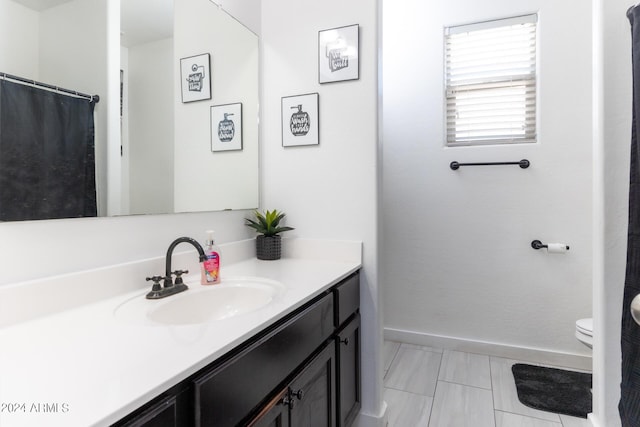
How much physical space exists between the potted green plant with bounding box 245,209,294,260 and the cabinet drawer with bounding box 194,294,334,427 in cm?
59

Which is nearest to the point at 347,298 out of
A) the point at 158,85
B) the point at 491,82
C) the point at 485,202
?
the point at 158,85

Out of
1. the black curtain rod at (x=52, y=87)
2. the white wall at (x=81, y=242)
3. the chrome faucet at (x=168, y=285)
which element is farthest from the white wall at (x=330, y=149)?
the black curtain rod at (x=52, y=87)

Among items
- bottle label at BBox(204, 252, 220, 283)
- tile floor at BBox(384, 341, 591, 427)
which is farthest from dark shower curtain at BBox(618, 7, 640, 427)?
bottle label at BBox(204, 252, 220, 283)

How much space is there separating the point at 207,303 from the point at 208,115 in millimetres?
862

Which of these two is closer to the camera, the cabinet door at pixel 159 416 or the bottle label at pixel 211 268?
the cabinet door at pixel 159 416

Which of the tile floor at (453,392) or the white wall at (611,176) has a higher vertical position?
the white wall at (611,176)

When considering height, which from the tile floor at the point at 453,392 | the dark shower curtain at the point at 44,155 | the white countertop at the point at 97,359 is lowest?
the tile floor at the point at 453,392

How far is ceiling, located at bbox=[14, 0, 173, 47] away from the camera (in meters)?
1.17

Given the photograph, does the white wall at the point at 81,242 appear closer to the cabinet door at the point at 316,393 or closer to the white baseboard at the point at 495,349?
the cabinet door at the point at 316,393

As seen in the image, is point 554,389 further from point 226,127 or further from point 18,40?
point 18,40

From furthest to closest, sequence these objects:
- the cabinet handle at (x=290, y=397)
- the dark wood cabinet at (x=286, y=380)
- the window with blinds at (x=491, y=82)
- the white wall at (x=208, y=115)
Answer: the window with blinds at (x=491, y=82) < the white wall at (x=208, y=115) < the cabinet handle at (x=290, y=397) < the dark wood cabinet at (x=286, y=380)

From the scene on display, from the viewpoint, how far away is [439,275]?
99.8 inches

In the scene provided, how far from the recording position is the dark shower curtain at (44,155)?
87cm

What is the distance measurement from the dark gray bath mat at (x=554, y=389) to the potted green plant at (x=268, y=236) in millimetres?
1603
